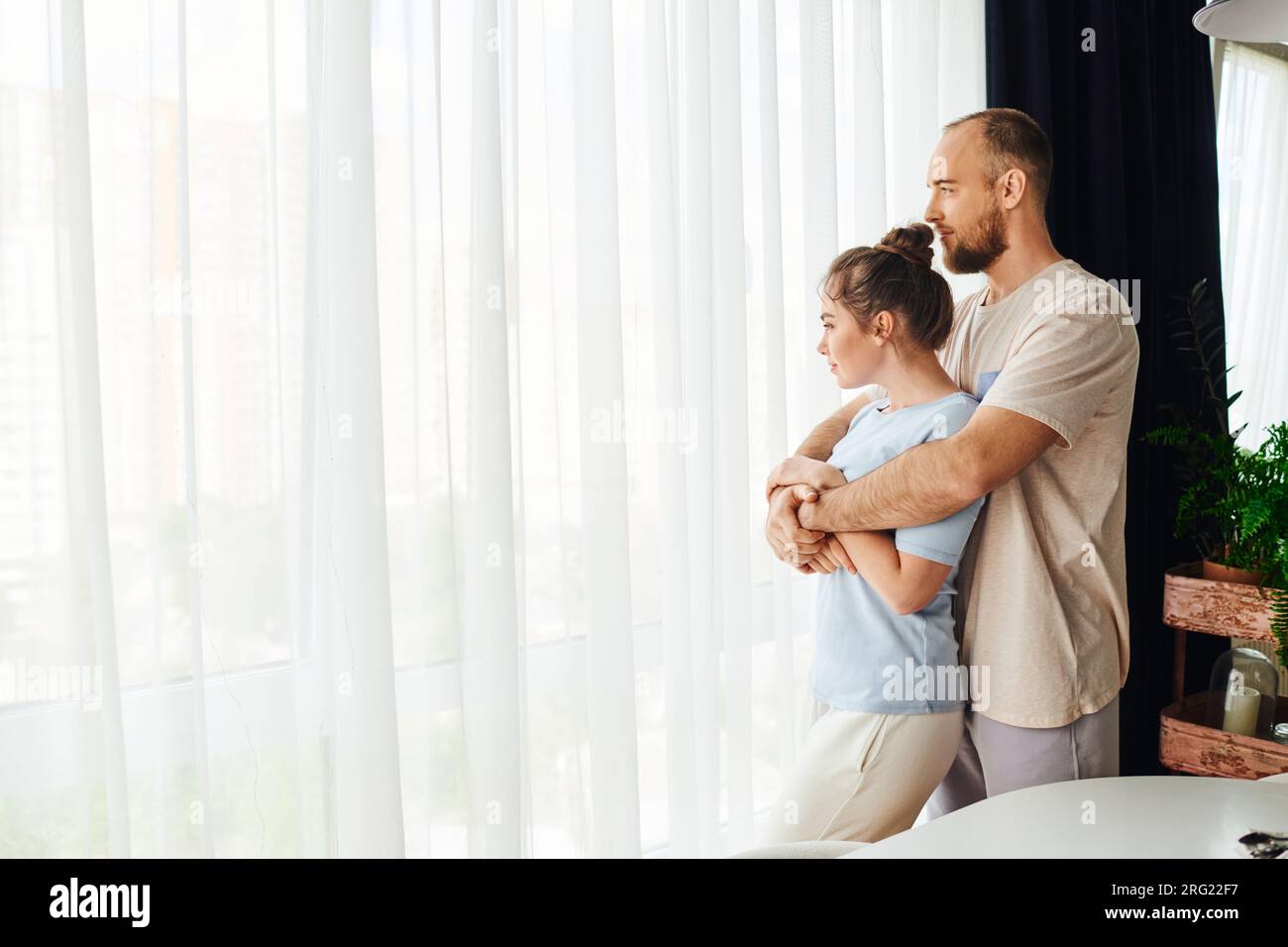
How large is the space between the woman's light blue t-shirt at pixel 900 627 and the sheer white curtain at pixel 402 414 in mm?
273

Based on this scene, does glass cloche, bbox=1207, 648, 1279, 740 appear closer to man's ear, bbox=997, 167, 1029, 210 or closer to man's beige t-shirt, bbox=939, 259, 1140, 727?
man's beige t-shirt, bbox=939, 259, 1140, 727

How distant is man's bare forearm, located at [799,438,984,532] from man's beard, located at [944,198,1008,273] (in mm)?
400

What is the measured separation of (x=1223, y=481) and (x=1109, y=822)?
1.33 meters

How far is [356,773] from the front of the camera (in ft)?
4.00

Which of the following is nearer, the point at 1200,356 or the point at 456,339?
the point at 456,339

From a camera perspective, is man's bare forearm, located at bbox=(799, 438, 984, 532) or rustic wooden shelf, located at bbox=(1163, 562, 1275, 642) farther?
rustic wooden shelf, located at bbox=(1163, 562, 1275, 642)

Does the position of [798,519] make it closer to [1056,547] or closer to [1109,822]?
[1056,547]

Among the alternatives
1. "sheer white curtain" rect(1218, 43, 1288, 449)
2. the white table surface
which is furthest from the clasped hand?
"sheer white curtain" rect(1218, 43, 1288, 449)

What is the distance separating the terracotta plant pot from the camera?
6.20ft

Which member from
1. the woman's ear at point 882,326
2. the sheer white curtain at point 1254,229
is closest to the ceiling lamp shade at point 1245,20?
the woman's ear at point 882,326

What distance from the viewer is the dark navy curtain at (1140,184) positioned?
2.03 m

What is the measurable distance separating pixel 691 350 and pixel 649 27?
537mm
